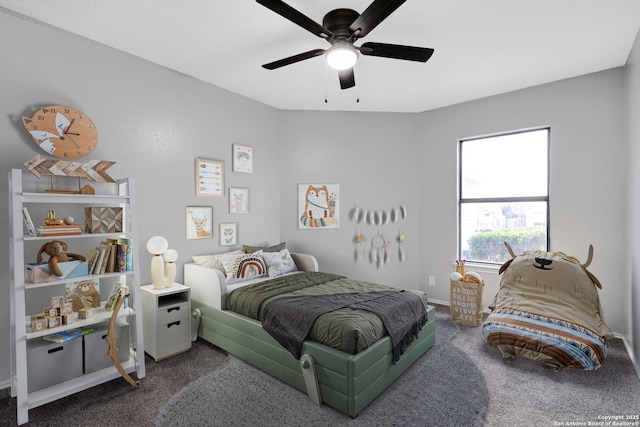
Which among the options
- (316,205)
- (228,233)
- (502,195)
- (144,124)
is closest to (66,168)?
(144,124)

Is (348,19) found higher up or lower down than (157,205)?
higher up

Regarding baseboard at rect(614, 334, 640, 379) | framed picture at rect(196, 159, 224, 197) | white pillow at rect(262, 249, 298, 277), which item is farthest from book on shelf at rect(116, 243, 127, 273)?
baseboard at rect(614, 334, 640, 379)

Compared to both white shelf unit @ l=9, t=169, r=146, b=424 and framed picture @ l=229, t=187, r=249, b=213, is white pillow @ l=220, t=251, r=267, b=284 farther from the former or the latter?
white shelf unit @ l=9, t=169, r=146, b=424

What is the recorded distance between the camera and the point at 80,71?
8.44ft

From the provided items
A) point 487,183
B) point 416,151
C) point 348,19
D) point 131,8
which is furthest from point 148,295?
point 487,183

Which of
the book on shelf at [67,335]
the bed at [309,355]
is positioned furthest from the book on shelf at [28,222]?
the bed at [309,355]

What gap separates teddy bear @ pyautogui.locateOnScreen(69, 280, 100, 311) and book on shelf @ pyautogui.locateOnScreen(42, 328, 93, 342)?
0.16 m

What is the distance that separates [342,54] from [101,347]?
2.72 m

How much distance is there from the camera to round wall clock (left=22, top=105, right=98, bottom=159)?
232 cm

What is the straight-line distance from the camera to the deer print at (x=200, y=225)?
3.36 m

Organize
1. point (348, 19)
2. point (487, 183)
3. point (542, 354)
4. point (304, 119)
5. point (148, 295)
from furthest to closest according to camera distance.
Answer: point (304, 119), point (487, 183), point (148, 295), point (542, 354), point (348, 19)

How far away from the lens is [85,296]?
92.5 inches

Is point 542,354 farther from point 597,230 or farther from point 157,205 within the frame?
point 157,205

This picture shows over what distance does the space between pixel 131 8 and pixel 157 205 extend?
1.64 metres
